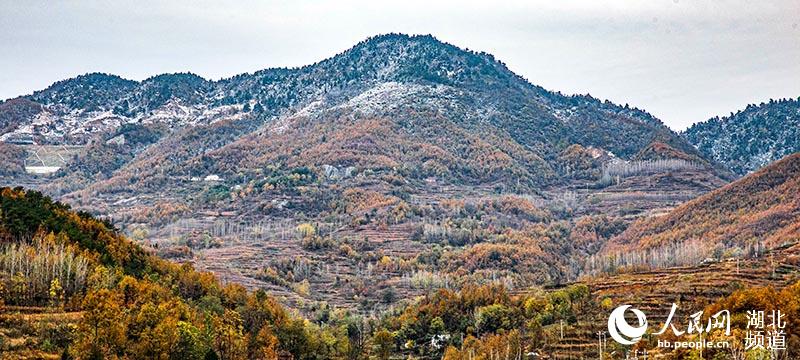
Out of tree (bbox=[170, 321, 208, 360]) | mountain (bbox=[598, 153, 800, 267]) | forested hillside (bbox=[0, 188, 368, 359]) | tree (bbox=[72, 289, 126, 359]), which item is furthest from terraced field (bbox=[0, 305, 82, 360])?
mountain (bbox=[598, 153, 800, 267])

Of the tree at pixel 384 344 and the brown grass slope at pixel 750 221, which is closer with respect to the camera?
the tree at pixel 384 344

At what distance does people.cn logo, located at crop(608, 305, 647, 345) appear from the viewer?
82.2 metres

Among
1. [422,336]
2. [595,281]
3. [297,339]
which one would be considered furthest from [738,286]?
[297,339]

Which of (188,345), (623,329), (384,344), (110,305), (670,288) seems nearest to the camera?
(110,305)

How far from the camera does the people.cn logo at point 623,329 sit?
8219 cm

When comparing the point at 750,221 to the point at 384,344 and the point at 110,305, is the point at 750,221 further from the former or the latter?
the point at 110,305

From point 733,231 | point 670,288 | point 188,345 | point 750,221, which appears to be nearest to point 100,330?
point 188,345

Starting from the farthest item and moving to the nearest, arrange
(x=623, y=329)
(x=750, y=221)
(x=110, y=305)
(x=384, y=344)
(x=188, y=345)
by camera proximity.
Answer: (x=750, y=221) < (x=384, y=344) < (x=623, y=329) < (x=188, y=345) < (x=110, y=305)

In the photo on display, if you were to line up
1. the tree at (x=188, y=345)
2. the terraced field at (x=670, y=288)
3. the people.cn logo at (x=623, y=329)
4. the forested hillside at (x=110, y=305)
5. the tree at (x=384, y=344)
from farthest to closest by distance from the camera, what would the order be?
1. the tree at (x=384, y=344)
2. the terraced field at (x=670, y=288)
3. the people.cn logo at (x=623, y=329)
4. the tree at (x=188, y=345)
5. the forested hillside at (x=110, y=305)

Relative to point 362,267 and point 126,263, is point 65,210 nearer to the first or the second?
point 126,263

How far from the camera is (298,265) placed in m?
181

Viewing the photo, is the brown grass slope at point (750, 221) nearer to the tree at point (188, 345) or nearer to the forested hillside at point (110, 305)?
the forested hillside at point (110, 305)

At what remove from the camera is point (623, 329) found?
87.8 meters

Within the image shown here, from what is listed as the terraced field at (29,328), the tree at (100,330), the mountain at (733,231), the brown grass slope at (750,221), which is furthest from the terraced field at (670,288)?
the terraced field at (29,328)
